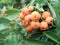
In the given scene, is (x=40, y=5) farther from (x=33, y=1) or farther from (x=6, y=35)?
(x=6, y=35)

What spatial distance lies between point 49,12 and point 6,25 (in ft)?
0.66

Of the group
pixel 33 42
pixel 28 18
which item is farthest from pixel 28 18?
pixel 33 42

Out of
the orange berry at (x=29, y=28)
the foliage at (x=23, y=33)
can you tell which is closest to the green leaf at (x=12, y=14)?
the foliage at (x=23, y=33)

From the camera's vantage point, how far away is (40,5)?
3.00ft

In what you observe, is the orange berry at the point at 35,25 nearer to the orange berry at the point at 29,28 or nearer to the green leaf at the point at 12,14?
the orange berry at the point at 29,28

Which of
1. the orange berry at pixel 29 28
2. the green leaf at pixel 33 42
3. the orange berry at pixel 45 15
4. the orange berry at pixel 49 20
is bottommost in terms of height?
the green leaf at pixel 33 42

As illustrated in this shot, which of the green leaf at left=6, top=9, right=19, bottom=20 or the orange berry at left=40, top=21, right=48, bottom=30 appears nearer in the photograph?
the orange berry at left=40, top=21, right=48, bottom=30

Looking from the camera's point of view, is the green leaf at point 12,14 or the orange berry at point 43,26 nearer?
the orange berry at point 43,26

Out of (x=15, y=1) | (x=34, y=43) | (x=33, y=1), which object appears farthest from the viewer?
(x=15, y=1)

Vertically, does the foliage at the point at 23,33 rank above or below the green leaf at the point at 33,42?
above

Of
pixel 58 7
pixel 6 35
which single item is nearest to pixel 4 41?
pixel 6 35

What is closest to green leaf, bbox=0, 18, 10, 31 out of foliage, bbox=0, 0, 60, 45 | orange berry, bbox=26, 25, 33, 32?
foliage, bbox=0, 0, 60, 45

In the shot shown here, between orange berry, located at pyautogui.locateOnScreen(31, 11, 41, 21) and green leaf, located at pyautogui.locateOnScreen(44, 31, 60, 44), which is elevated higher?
orange berry, located at pyautogui.locateOnScreen(31, 11, 41, 21)

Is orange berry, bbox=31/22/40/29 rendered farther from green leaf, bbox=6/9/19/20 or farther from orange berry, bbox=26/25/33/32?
green leaf, bbox=6/9/19/20
